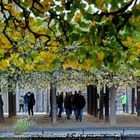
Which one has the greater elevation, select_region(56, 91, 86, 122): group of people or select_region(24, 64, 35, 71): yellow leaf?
select_region(24, 64, 35, 71): yellow leaf

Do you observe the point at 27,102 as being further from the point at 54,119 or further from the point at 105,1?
the point at 105,1

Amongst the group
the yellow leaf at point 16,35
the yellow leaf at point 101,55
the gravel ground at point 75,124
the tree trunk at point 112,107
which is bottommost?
the gravel ground at point 75,124

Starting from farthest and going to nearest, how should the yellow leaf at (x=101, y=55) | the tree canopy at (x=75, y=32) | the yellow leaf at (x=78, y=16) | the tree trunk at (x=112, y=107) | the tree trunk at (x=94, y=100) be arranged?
the tree trunk at (x=94, y=100)
the tree trunk at (x=112, y=107)
the yellow leaf at (x=101, y=55)
the yellow leaf at (x=78, y=16)
the tree canopy at (x=75, y=32)

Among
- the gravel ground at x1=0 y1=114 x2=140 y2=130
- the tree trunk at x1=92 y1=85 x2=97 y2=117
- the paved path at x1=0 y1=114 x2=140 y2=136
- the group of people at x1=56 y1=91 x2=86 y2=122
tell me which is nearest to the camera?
the paved path at x1=0 y1=114 x2=140 y2=136

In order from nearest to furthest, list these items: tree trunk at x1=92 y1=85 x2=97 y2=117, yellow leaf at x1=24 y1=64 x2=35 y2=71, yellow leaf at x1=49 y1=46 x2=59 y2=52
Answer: yellow leaf at x1=49 y1=46 x2=59 y2=52 → yellow leaf at x1=24 y1=64 x2=35 y2=71 → tree trunk at x1=92 y1=85 x2=97 y2=117

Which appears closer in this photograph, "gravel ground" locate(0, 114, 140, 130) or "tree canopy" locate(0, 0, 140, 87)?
"tree canopy" locate(0, 0, 140, 87)

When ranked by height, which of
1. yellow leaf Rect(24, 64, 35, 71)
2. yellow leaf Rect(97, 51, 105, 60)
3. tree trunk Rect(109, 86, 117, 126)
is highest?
yellow leaf Rect(97, 51, 105, 60)

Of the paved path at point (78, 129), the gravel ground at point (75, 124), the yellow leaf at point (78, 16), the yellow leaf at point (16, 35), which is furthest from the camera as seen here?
the gravel ground at point (75, 124)

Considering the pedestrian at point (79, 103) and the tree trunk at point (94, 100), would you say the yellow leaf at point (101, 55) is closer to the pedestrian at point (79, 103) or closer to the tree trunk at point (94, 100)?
the pedestrian at point (79, 103)

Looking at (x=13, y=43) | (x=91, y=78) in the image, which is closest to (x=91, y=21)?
(x=13, y=43)

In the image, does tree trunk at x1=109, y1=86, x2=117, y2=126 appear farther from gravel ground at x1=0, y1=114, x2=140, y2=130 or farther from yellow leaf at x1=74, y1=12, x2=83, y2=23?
yellow leaf at x1=74, y1=12, x2=83, y2=23

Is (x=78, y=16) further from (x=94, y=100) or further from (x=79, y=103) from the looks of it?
(x=94, y=100)

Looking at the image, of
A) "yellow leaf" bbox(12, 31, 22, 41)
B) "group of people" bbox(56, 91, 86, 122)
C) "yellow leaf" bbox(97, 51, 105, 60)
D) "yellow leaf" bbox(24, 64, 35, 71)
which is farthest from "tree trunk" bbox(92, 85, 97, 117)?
"yellow leaf" bbox(97, 51, 105, 60)

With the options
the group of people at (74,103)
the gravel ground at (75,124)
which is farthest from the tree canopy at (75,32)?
the group of people at (74,103)
